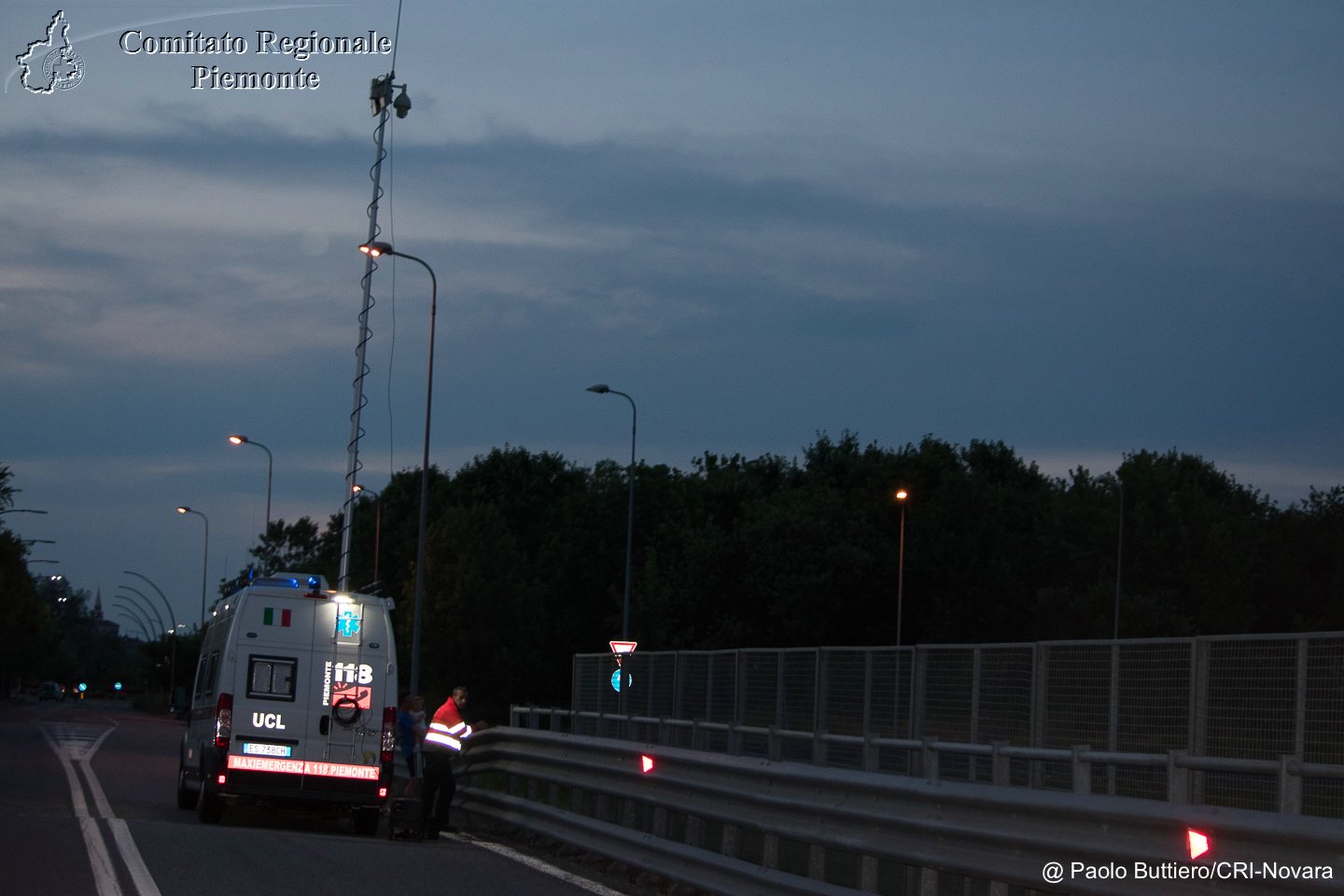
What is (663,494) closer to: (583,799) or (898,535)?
(898,535)

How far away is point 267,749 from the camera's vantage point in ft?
55.3

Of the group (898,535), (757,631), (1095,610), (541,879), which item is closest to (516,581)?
(757,631)

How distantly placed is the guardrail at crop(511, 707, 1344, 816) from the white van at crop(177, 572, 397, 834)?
3.44m

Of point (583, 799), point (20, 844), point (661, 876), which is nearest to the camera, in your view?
point (661, 876)

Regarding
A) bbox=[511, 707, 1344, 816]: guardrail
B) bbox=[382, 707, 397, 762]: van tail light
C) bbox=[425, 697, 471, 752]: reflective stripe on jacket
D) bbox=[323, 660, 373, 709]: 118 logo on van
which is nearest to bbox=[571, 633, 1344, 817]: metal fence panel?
bbox=[511, 707, 1344, 816]: guardrail

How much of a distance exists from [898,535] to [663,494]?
20327mm

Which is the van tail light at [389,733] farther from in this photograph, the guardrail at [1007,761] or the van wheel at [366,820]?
the guardrail at [1007,761]

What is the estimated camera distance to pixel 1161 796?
578 inches

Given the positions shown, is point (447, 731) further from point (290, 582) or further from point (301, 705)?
point (290, 582)

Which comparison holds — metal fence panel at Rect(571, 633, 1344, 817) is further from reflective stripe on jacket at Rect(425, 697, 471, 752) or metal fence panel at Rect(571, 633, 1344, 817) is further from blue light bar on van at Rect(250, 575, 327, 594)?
blue light bar on van at Rect(250, 575, 327, 594)

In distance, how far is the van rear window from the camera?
1697 cm

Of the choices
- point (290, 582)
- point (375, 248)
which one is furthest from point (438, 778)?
point (375, 248)

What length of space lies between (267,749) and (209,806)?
849 mm

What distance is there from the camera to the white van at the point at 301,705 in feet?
55.0
